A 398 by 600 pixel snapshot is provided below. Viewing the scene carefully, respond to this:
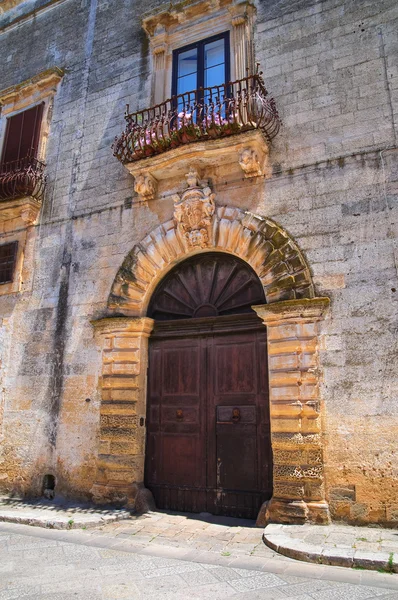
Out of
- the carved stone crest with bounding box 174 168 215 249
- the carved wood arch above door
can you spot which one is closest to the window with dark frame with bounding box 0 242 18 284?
the carved wood arch above door

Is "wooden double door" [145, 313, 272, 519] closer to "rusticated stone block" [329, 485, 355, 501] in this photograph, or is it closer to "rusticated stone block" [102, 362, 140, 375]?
"rusticated stone block" [102, 362, 140, 375]

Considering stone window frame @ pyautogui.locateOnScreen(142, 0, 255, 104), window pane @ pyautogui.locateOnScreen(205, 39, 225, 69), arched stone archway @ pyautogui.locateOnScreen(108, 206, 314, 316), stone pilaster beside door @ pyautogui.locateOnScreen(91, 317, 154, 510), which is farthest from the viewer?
window pane @ pyautogui.locateOnScreen(205, 39, 225, 69)

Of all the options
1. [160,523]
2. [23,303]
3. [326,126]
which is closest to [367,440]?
[160,523]

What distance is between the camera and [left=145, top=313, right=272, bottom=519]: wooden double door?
6.14 m

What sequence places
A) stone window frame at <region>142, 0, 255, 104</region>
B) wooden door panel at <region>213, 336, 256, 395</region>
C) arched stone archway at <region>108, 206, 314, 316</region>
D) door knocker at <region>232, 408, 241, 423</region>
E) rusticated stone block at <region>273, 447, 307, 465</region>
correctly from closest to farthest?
rusticated stone block at <region>273, 447, 307, 465</region>, arched stone archway at <region>108, 206, 314, 316</region>, door knocker at <region>232, 408, 241, 423</region>, wooden door panel at <region>213, 336, 256, 395</region>, stone window frame at <region>142, 0, 255, 104</region>

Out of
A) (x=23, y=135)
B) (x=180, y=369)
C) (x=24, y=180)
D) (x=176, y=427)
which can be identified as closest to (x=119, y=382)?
(x=180, y=369)

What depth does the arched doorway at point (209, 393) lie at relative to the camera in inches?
243

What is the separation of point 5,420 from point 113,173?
4579 millimetres

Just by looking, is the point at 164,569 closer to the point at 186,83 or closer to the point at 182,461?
the point at 182,461

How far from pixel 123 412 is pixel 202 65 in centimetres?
587

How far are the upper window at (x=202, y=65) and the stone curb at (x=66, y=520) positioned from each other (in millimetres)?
6318

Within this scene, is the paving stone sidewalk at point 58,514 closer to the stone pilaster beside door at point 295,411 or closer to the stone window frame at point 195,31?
the stone pilaster beside door at point 295,411

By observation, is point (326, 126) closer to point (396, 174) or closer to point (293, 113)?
point (293, 113)

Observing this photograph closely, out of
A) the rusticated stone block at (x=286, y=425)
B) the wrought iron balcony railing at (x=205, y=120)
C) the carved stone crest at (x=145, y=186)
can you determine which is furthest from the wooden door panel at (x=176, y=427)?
the wrought iron balcony railing at (x=205, y=120)
